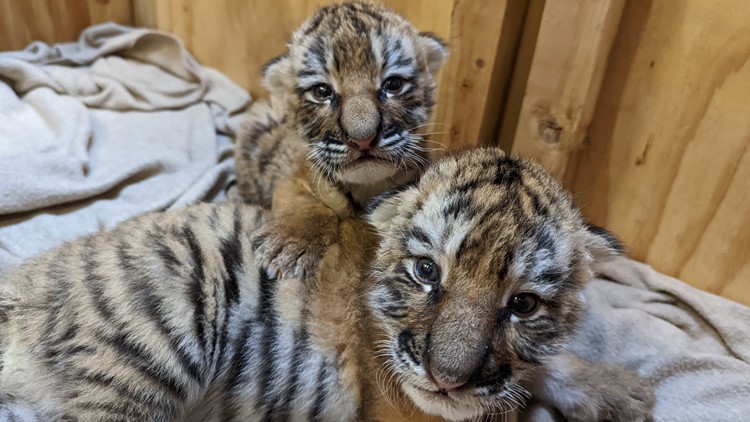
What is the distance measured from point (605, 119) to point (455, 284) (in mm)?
1100

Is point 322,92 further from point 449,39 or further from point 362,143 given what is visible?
point 449,39

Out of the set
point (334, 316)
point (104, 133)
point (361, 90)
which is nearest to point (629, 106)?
point (361, 90)

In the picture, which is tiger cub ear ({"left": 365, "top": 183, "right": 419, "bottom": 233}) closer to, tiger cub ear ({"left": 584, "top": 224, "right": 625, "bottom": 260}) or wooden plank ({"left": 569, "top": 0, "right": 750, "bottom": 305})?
tiger cub ear ({"left": 584, "top": 224, "right": 625, "bottom": 260})

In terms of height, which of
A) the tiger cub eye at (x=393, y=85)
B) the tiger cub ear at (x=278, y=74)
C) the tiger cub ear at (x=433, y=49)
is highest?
the tiger cub ear at (x=433, y=49)

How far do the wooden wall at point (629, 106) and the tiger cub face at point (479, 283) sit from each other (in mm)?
619

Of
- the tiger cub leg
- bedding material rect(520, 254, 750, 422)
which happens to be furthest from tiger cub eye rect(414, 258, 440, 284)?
bedding material rect(520, 254, 750, 422)

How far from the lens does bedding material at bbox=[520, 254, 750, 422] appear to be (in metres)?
1.85

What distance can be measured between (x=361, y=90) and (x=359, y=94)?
22 mm

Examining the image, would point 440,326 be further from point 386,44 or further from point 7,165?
point 7,165

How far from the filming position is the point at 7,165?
91.8 inches

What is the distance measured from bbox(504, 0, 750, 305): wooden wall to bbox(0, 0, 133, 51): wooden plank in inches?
93.7

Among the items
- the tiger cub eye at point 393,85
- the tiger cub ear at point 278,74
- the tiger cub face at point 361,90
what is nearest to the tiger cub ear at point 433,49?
the tiger cub face at point 361,90

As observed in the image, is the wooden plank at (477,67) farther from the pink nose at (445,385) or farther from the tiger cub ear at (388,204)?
the pink nose at (445,385)

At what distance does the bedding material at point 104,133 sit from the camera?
2354 mm
